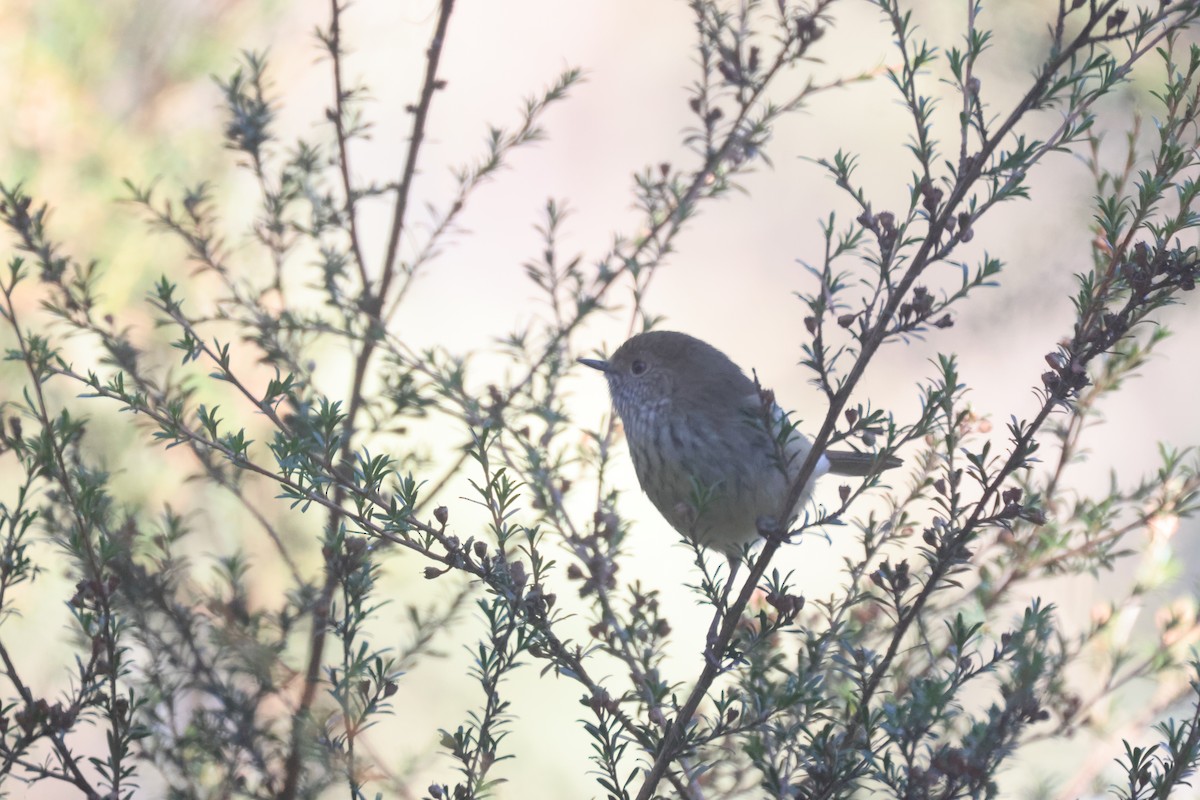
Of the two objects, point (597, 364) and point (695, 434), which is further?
point (597, 364)

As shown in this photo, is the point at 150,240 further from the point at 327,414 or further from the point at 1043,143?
the point at 1043,143

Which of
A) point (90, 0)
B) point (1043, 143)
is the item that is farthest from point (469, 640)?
point (1043, 143)


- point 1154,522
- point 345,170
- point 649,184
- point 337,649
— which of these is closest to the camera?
A: point 1154,522

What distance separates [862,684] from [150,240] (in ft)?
9.89

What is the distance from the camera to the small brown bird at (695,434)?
2627 mm

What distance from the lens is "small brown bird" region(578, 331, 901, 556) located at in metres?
2.63

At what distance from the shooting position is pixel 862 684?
4.50 ft

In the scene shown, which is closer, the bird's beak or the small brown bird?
the small brown bird

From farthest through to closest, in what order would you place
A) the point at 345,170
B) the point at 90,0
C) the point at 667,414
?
the point at 90,0 < the point at 667,414 < the point at 345,170

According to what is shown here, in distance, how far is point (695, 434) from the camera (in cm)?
272

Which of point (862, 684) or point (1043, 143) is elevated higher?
point (1043, 143)

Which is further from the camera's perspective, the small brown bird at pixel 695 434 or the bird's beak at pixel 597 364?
the bird's beak at pixel 597 364

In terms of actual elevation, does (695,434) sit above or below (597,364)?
below

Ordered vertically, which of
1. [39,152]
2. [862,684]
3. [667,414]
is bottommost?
[862,684]
